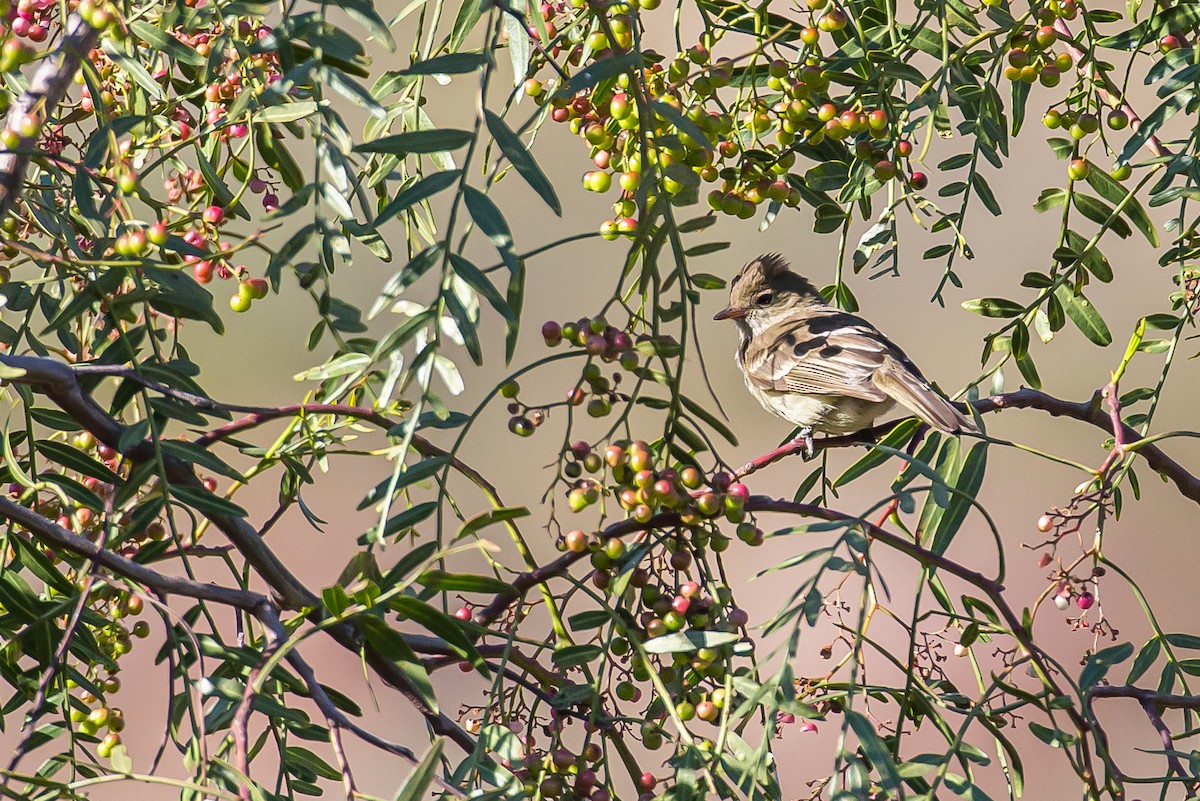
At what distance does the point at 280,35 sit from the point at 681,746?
0.90 meters

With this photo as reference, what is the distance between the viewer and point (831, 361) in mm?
4387

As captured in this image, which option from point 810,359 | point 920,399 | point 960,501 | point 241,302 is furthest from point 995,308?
point 810,359

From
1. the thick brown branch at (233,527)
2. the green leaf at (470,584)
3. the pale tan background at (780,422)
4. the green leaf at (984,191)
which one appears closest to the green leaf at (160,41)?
the thick brown branch at (233,527)

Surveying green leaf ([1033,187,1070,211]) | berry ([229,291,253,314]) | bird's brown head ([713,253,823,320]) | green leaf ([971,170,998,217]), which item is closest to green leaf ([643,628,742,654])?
berry ([229,291,253,314])

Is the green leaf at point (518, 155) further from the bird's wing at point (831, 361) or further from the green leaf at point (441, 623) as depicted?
the bird's wing at point (831, 361)

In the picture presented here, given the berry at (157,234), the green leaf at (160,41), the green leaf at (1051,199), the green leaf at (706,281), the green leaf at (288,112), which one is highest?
the green leaf at (1051,199)

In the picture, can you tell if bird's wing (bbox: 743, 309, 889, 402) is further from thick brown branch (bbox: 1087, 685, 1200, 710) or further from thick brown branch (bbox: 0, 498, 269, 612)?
thick brown branch (bbox: 0, 498, 269, 612)

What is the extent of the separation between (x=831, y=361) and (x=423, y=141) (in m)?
3.18

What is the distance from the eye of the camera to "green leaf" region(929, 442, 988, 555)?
5.94ft

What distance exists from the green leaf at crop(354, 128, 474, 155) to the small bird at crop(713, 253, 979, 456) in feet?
7.34

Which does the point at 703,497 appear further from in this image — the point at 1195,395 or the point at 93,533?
the point at 1195,395

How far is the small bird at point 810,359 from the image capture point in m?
4.16

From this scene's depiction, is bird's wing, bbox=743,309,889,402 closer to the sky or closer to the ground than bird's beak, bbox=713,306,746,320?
closer to the ground

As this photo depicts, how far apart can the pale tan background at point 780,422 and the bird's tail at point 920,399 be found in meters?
2.60
